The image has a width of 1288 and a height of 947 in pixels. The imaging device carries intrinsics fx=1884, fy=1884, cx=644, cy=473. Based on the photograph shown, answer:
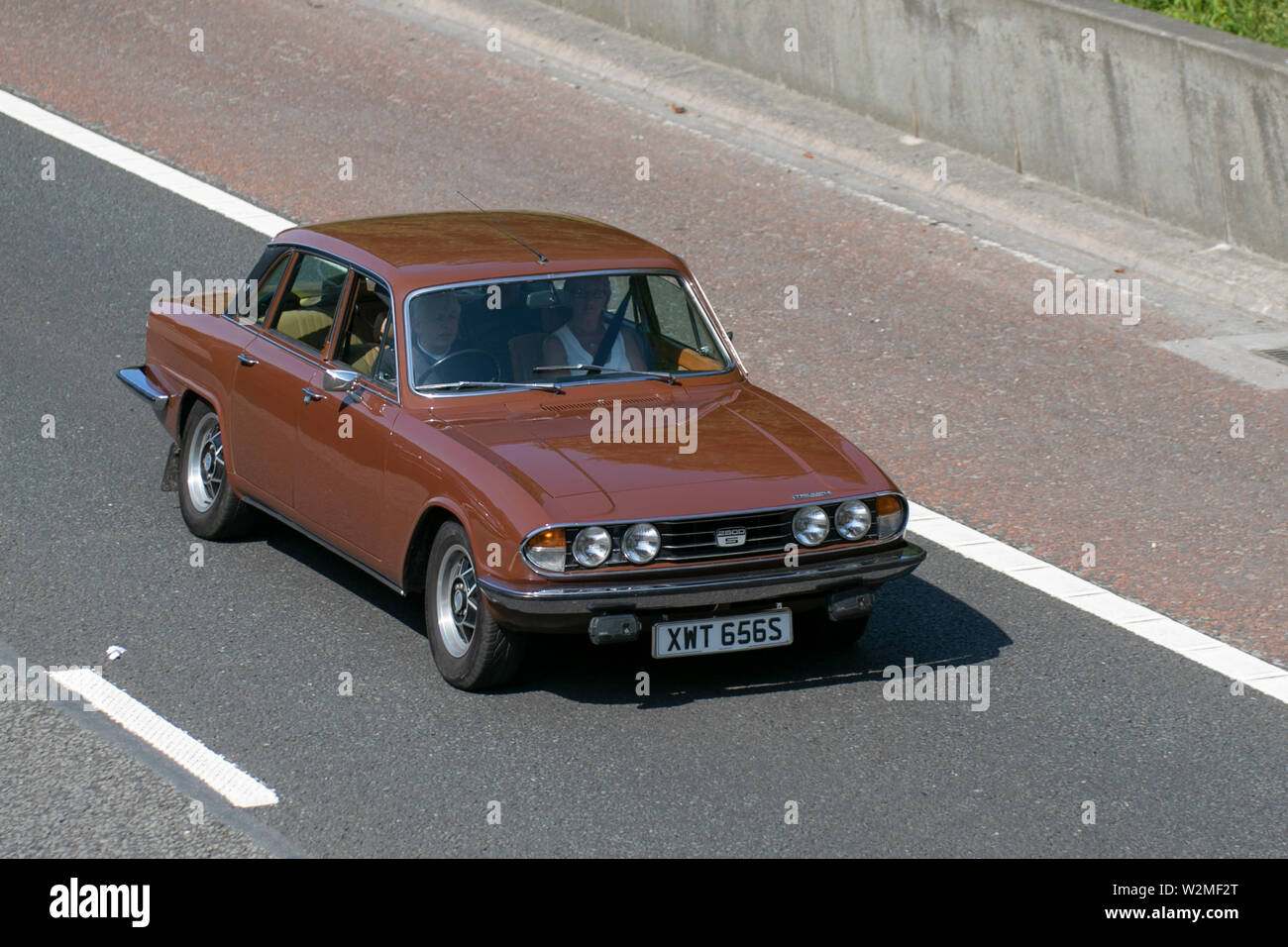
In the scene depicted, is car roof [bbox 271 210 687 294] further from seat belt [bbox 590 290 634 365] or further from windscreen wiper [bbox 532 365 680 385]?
windscreen wiper [bbox 532 365 680 385]

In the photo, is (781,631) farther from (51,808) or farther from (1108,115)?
(1108,115)

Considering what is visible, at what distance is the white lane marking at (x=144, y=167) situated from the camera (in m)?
13.9

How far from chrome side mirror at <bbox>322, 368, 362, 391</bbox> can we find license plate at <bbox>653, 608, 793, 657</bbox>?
70.5 inches

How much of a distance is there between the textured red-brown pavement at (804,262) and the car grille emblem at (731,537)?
245 cm

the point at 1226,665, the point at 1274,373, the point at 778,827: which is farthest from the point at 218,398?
the point at 1274,373

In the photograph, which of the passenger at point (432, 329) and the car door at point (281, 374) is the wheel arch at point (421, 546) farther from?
the car door at point (281, 374)

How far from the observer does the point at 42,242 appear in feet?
43.8

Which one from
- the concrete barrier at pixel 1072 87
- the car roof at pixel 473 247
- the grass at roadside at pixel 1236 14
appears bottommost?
the car roof at pixel 473 247

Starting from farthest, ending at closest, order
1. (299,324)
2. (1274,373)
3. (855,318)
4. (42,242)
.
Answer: (42,242) < (855,318) < (1274,373) < (299,324)

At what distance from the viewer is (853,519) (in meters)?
7.37

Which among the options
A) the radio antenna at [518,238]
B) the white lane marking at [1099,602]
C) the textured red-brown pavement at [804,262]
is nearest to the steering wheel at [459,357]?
the radio antenna at [518,238]

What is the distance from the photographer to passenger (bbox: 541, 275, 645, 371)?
8.09 meters
